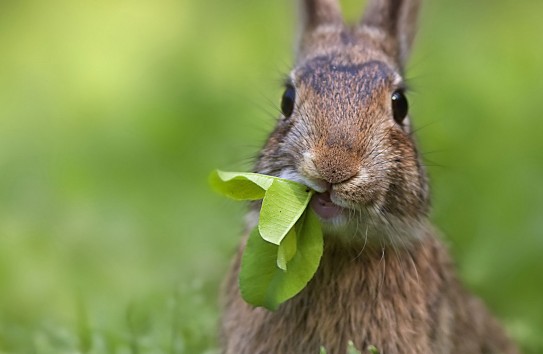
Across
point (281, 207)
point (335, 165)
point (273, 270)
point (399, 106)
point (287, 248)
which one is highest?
point (399, 106)

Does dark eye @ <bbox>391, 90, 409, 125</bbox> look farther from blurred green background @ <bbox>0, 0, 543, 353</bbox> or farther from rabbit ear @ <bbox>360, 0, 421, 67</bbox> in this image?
rabbit ear @ <bbox>360, 0, 421, 67</bbox>

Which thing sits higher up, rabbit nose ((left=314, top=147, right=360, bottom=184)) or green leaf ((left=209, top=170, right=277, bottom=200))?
rabbit nose ((left=314, top=147, right=360, bottom=184))

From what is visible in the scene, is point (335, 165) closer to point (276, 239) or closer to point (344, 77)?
point (276, 239)

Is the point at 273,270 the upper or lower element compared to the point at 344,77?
lower

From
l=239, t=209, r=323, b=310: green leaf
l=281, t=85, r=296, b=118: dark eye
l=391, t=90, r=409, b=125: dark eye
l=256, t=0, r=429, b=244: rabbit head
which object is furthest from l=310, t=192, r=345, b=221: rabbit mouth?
l=391, t=90, r=409, b=125: dark eye

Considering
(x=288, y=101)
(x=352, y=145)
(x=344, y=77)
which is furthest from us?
Answer: (x=288, y=101)

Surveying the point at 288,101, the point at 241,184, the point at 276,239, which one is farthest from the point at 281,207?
the point at 288,101
